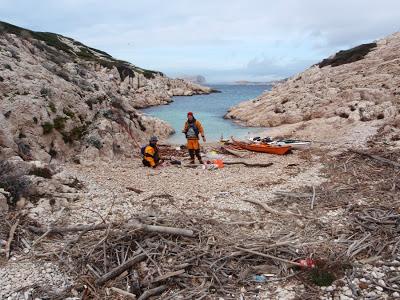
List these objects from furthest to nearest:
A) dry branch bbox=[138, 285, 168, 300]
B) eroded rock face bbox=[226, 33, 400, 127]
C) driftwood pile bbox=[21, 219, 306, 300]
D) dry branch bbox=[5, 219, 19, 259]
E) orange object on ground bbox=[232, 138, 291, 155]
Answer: eroded rock face bbox=[226, 33, 400, 127], orange object on ground bbox=[232, 138, 291, 155], dry branch bbox=[5, 219, 19, 259], driftwood pile bbox=[21, 219, 306, 300], dry branch bbox=[138, 285, 168, 300]

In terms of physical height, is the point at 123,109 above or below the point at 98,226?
above

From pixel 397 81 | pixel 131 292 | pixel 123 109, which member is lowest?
pixel 131 292

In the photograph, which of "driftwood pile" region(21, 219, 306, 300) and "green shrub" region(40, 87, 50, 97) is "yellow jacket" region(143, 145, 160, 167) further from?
"driftwood pile" region(21, 219, 306, 300)

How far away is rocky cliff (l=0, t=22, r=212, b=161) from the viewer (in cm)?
1775

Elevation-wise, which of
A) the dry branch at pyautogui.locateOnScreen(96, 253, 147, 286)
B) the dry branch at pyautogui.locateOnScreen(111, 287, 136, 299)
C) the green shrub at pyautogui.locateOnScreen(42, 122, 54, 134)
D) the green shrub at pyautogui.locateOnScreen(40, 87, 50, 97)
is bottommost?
the dry branch at pyautogui.locateOnScreen(111, 287, 136, 299)

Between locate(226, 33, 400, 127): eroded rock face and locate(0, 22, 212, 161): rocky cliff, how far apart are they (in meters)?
16.0

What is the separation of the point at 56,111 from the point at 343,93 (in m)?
26.7

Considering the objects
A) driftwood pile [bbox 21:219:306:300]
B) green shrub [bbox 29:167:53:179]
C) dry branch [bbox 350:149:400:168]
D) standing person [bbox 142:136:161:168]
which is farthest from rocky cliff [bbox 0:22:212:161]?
dry branch [bbox 350:149:400:168]

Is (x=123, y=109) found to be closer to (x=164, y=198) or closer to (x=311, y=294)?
(x=164, y=198)

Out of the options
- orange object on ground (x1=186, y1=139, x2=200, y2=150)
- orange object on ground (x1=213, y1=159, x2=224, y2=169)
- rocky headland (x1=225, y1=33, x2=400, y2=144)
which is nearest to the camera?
orange object on ground (x1=213, y1=159, x2=224, y2=169)

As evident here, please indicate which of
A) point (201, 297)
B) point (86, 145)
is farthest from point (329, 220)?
point (86, 145)

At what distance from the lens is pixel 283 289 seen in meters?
8.49

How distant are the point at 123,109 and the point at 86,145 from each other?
6873 millimetres

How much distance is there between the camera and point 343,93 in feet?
118
